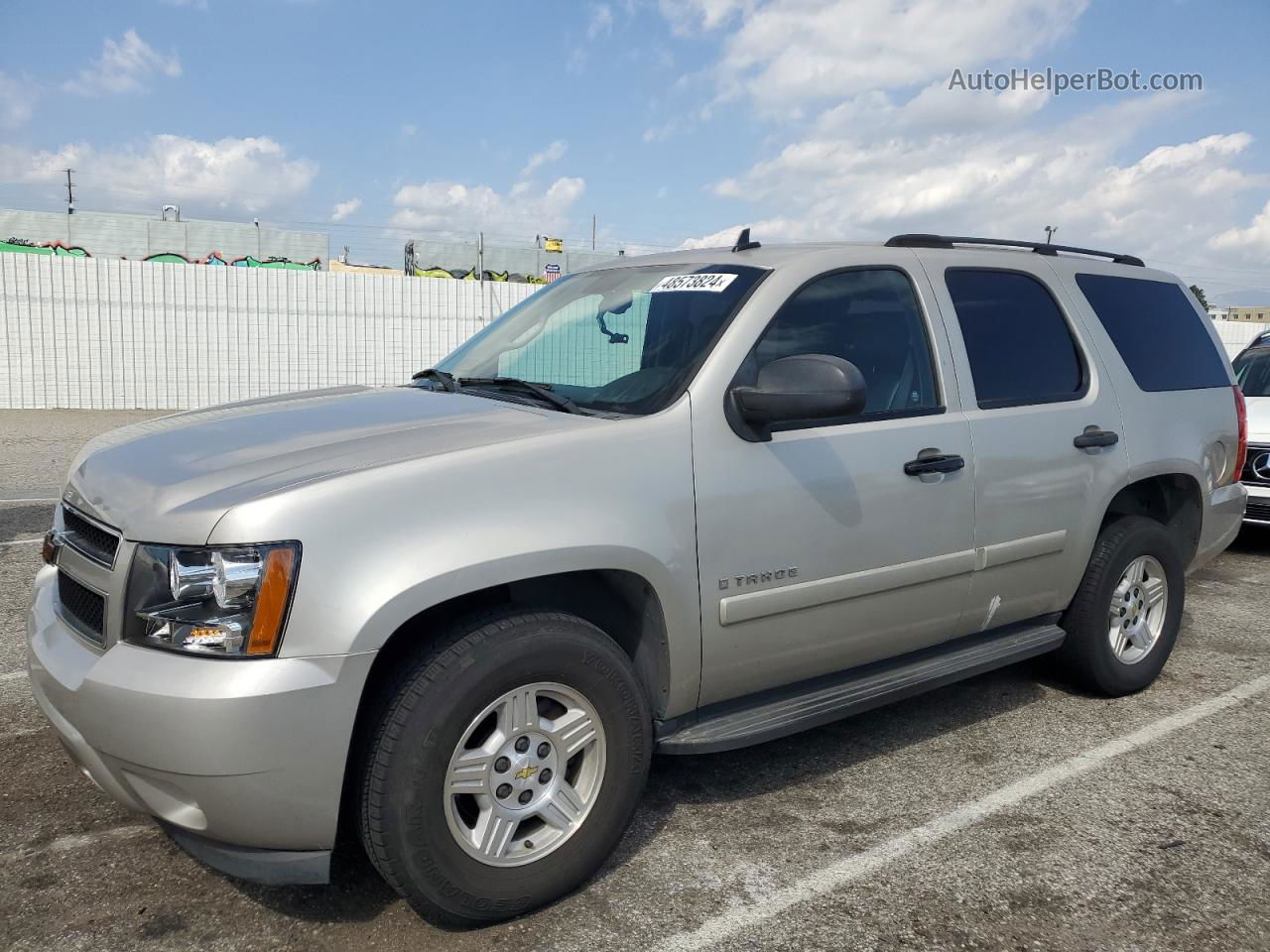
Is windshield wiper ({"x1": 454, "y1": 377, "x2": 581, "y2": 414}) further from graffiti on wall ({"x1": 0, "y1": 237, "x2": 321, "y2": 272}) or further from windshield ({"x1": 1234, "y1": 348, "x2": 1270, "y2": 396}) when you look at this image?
graffiti on wall ({"x1": 0, "y1": 237, "x2": 321, "y2": 272})

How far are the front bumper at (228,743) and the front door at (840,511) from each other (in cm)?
111

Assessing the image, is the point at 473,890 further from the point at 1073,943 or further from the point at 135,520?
the point at 1073,943

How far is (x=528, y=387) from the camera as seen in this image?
3.31 metres

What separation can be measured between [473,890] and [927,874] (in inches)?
52.1

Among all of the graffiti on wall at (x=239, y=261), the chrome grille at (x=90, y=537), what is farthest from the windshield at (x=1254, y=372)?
the graffiti on wall at (x=239, y=261)

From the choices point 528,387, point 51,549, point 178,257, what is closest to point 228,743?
point 51,549

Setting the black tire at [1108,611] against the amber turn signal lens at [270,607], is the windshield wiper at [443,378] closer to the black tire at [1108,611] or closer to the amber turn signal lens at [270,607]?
the amber turn signal lens at [270,607]

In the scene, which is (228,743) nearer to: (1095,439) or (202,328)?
(1095,439)

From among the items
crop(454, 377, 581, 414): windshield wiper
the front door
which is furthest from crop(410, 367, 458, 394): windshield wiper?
the front door

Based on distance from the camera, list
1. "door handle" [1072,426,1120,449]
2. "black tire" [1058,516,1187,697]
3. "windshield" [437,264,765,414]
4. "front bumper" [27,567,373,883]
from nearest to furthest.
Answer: "front bumper" [27,567,373,883], "windshield" [437,264,765,414], "door handle" [1072,426,1120,449], "black tire" [1058,516,1187,697]

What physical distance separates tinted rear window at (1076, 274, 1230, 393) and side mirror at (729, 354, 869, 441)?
2.04m

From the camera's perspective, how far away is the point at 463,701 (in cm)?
243

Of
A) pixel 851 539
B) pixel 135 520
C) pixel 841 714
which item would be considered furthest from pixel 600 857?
pixel 135 520

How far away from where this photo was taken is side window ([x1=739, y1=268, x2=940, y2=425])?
131 inches
